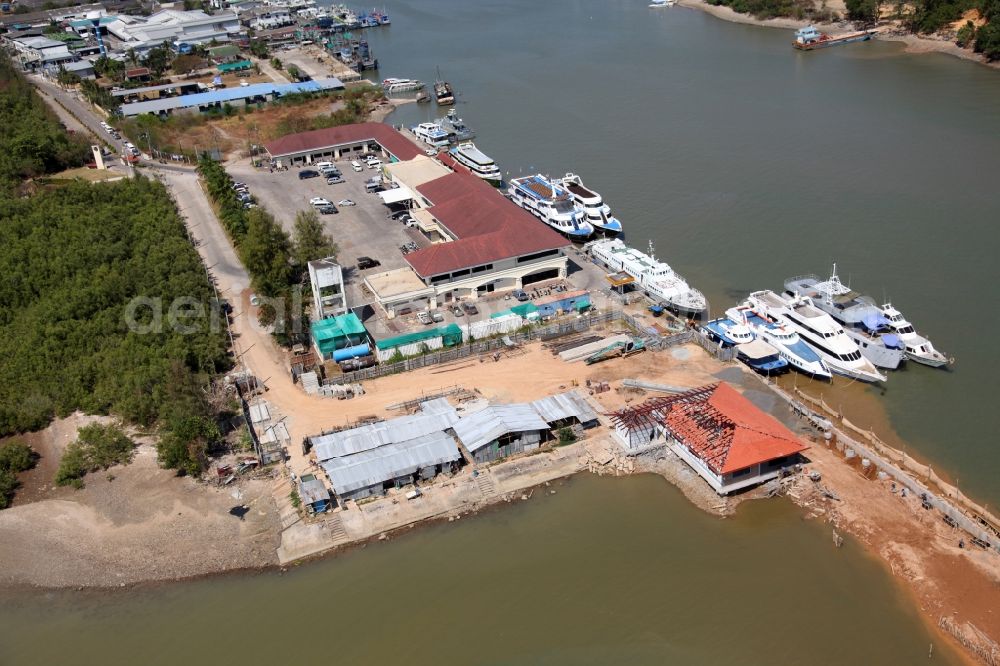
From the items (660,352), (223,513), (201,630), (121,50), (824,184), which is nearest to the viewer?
(201,630)

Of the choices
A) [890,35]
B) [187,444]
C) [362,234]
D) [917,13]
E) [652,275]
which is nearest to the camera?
[187,444]

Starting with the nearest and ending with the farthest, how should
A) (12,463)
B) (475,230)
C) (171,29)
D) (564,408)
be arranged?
1. (12,463)
2. (564,408)
3. (475,230)
4. (171,29)

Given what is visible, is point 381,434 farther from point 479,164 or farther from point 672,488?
point 479,164

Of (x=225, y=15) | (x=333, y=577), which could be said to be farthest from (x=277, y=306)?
(x=225, y=15)

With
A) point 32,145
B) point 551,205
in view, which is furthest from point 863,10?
point 32,145

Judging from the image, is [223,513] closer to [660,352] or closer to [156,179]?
[660,352]

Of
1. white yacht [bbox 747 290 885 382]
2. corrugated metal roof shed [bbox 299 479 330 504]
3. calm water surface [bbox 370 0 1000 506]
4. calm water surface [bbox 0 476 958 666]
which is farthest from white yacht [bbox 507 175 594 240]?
corrugated metal roof shed [bbox 299 479 330 504]
